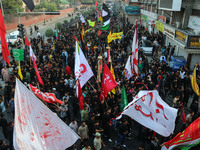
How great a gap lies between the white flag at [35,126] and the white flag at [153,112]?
233 cm

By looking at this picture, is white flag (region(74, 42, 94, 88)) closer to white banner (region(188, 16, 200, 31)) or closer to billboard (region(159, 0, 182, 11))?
white banner (region(188, 16, 200, 31))

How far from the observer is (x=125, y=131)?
6844 millimetres

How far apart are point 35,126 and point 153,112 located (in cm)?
355

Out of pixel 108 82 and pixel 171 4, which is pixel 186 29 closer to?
pixel 171 4

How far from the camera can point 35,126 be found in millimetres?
4352

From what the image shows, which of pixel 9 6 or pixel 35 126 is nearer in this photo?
pixel 35 126

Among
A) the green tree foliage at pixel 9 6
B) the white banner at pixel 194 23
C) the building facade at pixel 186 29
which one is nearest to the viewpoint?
the building facade at pixel 186 29

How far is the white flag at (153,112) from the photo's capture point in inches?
234

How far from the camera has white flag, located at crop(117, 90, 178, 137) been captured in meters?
5.95

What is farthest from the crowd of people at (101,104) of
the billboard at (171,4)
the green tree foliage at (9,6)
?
the green tree foliage at (9,6)

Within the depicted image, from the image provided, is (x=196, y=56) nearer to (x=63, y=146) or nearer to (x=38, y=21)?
(x=63, y=146)

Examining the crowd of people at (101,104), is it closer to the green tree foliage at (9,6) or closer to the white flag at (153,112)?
the white flag at (153,112)

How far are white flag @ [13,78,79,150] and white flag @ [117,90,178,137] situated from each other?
7.65 ft

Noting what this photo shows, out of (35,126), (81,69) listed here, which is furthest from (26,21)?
(35,126)
